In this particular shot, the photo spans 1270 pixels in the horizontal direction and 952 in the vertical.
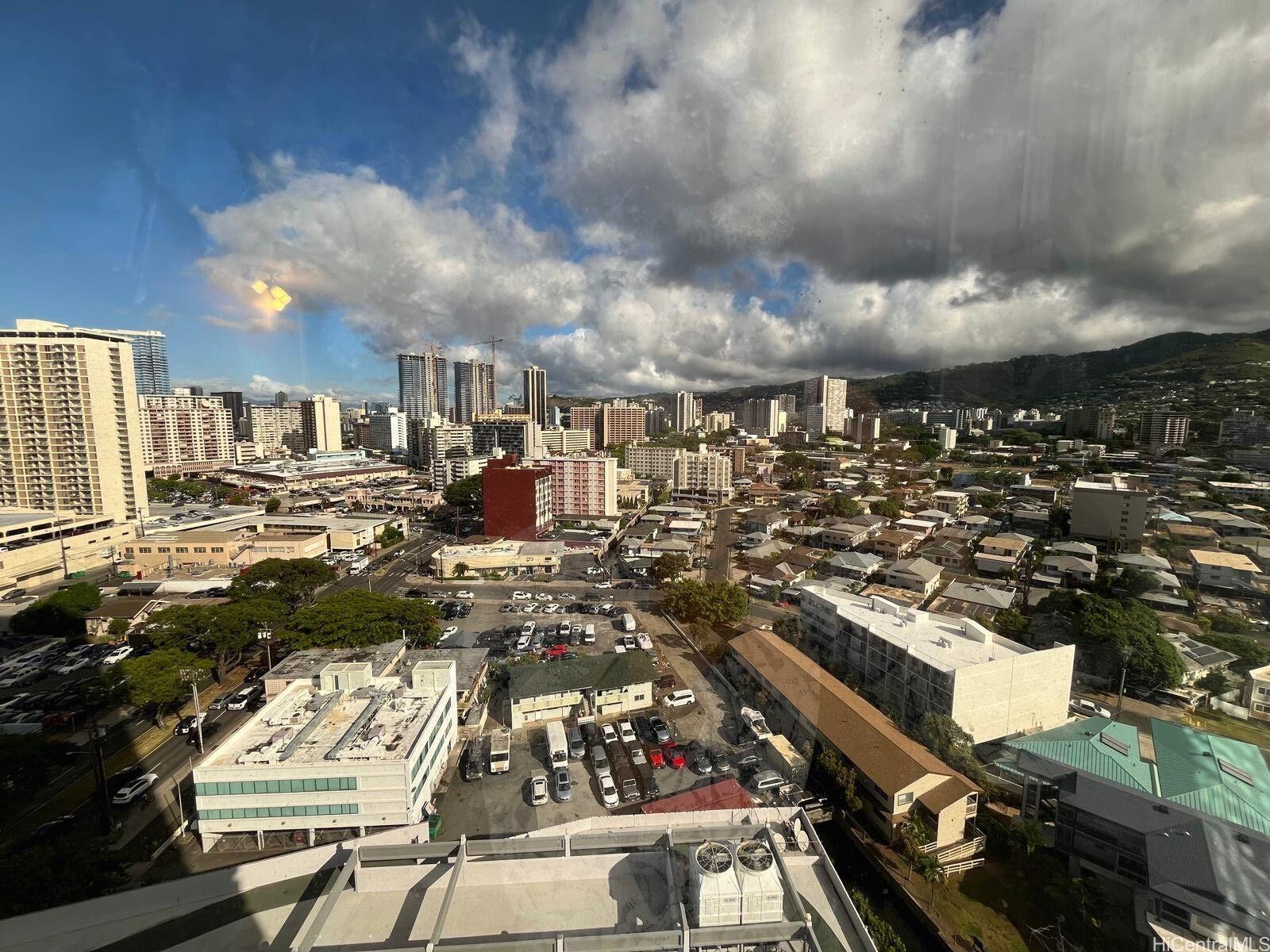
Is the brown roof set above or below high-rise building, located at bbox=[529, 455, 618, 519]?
below

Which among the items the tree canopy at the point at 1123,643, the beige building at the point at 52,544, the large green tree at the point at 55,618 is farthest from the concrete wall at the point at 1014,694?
the beige building at the point at 52,544

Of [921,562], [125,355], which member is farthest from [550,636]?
[125,355]

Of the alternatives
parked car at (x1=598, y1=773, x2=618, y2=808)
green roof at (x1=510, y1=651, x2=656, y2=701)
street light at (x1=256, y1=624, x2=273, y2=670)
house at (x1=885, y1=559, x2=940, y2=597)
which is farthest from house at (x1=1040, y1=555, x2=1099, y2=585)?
street light at (x1=256, y1=624, x2=273, y2=670)

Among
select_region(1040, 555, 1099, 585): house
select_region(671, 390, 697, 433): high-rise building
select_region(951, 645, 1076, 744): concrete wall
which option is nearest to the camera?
select_region(951, 645, 1076, 744): concrete wall

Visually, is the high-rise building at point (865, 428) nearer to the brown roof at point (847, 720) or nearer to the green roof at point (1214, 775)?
the brown roof at point (847, 720)

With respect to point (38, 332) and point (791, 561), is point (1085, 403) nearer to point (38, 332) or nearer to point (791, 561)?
point (791, 561)

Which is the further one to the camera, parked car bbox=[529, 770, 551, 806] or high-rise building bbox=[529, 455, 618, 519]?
high-rise building bbox=[529, 455, 618, 519]

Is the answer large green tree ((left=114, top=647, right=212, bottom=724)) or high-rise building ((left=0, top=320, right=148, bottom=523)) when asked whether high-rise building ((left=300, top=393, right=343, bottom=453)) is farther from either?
large green tree ((left=114, top=647, right=212, bottom=724))

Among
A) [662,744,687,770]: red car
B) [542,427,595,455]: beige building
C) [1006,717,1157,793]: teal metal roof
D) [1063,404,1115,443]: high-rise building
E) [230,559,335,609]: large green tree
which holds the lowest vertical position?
[662,744,687,770]: red car
